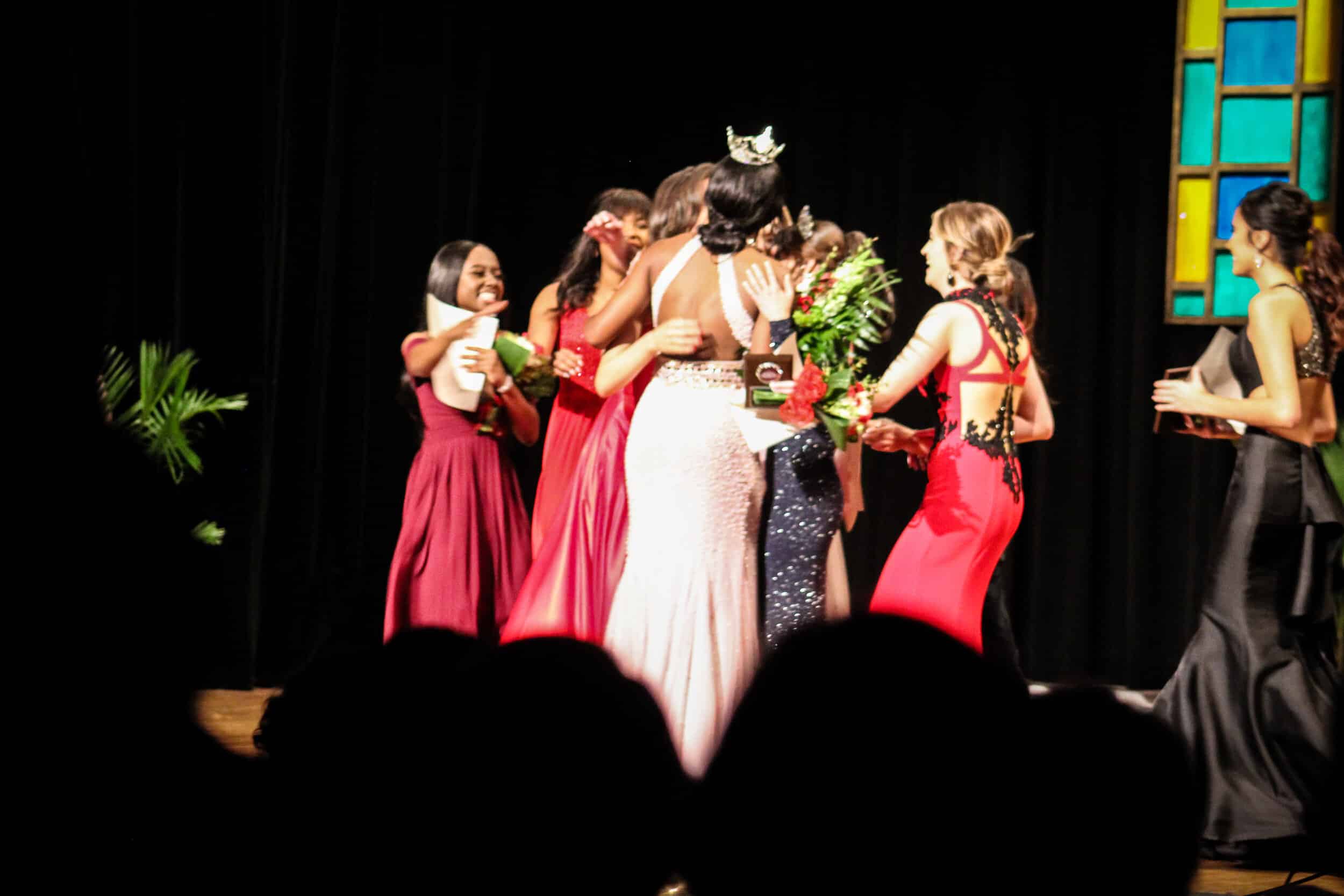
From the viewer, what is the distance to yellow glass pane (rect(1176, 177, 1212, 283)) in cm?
589

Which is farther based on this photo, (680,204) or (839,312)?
(680,204)

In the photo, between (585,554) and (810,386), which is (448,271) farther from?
(810,386)

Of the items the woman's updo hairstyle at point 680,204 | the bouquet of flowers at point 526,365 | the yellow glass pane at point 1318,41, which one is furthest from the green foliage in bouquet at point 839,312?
the yellow glass pane at point 1318,41

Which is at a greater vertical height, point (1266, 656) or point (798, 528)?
point (798, 528)

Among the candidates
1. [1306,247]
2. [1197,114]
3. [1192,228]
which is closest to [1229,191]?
[1192,228]

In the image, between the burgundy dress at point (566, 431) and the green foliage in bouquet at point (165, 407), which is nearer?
the green foliage in bouquet at point (165, 407)

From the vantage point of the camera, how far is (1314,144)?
5875 mm

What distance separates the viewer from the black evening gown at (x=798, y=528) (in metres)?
3.95

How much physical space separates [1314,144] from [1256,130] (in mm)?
243

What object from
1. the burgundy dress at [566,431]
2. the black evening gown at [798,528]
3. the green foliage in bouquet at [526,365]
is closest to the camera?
the black evening gown at [798,528]

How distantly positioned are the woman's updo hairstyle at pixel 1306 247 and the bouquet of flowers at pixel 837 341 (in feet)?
3.41

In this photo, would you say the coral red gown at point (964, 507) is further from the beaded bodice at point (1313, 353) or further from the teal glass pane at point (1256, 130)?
the teal glass pane at point (1256, 130)

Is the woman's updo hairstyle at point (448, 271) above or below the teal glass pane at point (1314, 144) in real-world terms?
below

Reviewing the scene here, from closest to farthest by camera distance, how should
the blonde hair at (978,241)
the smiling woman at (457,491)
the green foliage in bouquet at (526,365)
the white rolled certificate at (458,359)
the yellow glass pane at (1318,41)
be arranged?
the blonde hair at (978,241), the green foliage in bouquet at (526,365), the white rolled certificate at (458,359), the smiling woman at (457,491), the yellow glass pane at (1318,41)
